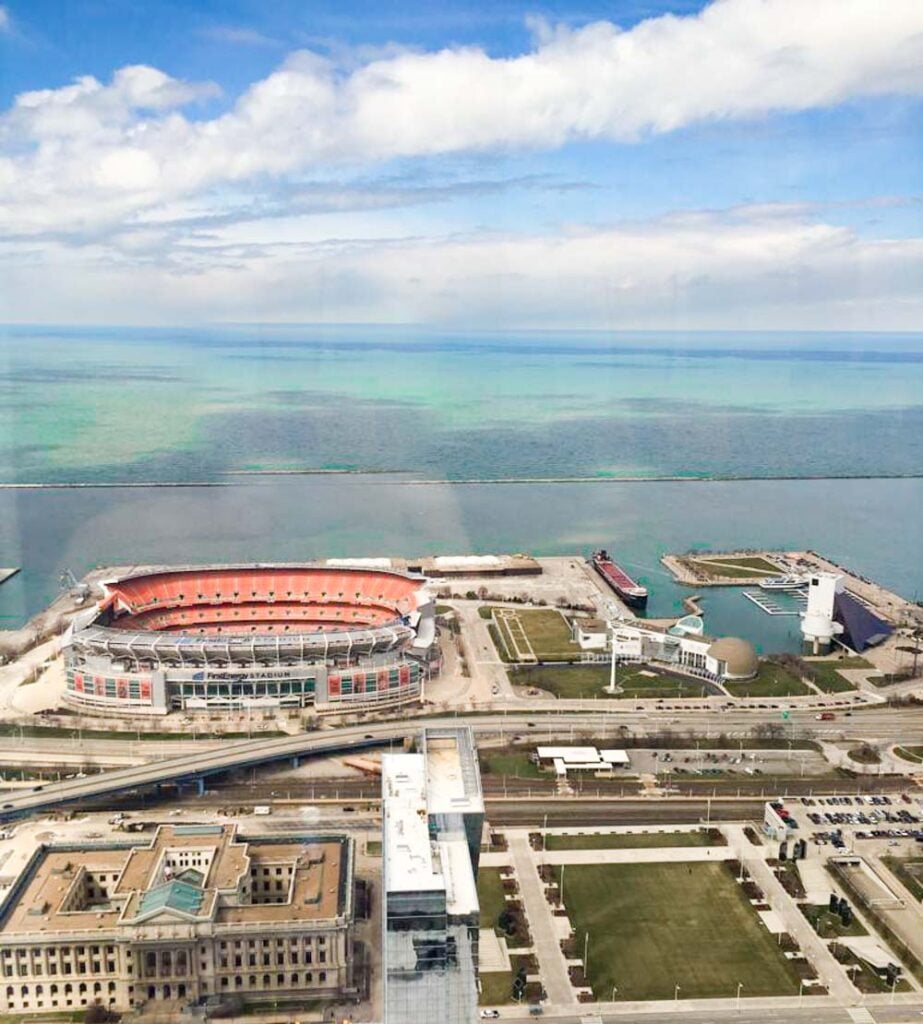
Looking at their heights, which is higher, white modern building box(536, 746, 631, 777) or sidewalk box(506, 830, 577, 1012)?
white modern building box(536, 746, 631, 777)

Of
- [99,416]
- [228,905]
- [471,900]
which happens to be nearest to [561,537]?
[228,905]

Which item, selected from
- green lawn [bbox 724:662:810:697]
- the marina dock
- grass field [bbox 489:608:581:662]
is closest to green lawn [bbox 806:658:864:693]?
green lawn [bbox 724:662:810:697]

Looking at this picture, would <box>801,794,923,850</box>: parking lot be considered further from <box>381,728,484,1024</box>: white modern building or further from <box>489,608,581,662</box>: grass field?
<box>381,728,484,1024</box>: white modern building

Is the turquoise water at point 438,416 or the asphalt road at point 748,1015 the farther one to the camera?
the turquoise water at point 438,416

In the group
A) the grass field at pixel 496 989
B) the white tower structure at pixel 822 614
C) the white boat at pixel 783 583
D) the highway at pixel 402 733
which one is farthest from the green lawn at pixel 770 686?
the grass field at pixel 496 989

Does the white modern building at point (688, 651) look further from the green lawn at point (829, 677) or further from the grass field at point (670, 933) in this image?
the grass field at point (670, 933)

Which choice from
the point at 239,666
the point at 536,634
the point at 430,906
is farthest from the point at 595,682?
the point at 430,906
